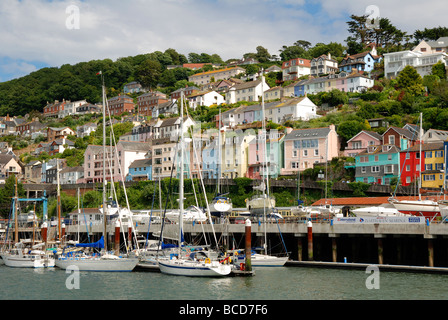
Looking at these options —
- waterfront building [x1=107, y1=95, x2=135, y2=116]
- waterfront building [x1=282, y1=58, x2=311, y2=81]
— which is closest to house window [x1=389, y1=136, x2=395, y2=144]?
waterfront building [x1=282, y1=58, x2=311, y2=81]

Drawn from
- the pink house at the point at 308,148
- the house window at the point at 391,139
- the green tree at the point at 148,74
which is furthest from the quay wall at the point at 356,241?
the green tree at the point at 148,74

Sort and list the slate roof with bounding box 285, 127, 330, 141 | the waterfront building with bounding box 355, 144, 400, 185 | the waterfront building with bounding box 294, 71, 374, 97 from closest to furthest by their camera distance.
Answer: the waterfront building with bounding box 355, 144, 400, 185, the slate roof with bounding box 285, 127, 330, 141, the waterfront building with bounding box 294, 71, 374, 97

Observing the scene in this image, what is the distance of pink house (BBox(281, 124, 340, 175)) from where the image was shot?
288 ft

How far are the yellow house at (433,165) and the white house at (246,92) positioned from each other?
64538 mm

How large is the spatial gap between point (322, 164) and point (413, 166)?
45.7ft

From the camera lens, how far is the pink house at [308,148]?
A: 288 feet

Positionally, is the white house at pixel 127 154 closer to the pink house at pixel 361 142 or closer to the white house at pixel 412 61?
the pink house at pixel 361 142

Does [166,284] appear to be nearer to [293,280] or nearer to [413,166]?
[293,280]

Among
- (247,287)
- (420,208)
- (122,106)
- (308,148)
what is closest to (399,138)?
(308,148)

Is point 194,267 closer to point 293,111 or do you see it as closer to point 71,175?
point 293,111

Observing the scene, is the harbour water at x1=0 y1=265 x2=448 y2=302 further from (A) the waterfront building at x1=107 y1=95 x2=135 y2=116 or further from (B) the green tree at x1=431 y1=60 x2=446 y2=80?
(A) the waterfront building at x1=107 y1=95 x2=135 y2=116

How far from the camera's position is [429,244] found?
39812mm

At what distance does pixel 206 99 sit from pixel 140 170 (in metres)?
41.3

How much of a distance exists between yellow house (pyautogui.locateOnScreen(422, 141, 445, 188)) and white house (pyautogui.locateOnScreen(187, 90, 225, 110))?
76.4m
